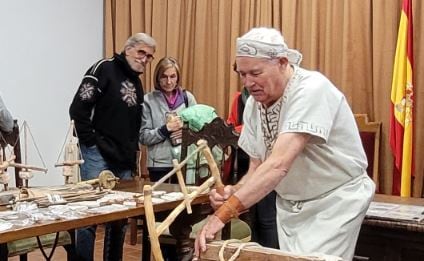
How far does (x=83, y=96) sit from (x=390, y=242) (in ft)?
5.96

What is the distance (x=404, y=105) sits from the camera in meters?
3.95

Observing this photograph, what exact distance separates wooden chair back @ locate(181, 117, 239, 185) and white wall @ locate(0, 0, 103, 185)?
2.07 metres

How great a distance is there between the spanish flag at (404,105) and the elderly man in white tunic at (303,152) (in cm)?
210

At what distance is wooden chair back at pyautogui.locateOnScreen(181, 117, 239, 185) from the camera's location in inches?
131

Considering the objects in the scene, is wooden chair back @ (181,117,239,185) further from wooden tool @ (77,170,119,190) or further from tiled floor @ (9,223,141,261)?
tiled floor @ (9,223,141,261)

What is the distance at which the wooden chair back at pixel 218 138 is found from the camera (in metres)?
3.32

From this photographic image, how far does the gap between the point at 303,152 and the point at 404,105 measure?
2298mm

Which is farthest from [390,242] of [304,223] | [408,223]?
[304,223]

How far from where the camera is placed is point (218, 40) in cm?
500

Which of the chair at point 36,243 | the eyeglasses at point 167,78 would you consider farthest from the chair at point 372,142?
the chair at point 36,243

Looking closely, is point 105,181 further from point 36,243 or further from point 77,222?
point 77,222

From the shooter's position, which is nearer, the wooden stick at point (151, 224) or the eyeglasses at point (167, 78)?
the wooden stick at point (151, 224)

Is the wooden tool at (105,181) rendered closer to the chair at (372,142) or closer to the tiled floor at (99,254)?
the tiled floor at (99,254)

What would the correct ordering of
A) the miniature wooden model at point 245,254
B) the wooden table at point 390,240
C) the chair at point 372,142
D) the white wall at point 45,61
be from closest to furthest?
1. the miniature wooden model at point 245,254
2. the wooden table at point 390,240
3. the chair at point 372,142
4. the white wall at point 45,61
